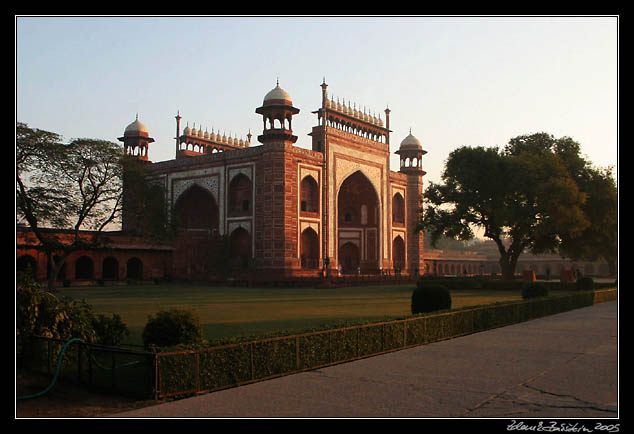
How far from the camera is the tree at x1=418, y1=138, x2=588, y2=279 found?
29328 mm

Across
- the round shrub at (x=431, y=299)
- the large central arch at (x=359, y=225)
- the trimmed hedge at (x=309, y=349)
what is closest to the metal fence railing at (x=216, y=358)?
the trimmed hedge at (x=309, y=349)

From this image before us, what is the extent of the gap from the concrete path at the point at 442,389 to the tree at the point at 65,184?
20327 mm

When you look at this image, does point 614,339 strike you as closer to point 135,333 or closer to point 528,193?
point 135,333

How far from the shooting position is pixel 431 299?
1338 cm

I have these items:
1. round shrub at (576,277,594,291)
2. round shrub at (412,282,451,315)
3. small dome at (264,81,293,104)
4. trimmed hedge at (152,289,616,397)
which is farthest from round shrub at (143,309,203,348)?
small dome at (264,81,293,104)

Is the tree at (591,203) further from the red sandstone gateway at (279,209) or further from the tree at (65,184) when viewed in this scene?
the tree at (65,184)

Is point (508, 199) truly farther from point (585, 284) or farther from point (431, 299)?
point (431, 299)

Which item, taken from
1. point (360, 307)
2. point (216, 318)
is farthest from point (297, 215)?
point (216, 318)

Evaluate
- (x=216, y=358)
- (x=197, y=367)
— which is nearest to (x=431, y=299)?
(x=216, y=358)

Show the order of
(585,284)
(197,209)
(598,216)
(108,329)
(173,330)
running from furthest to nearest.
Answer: (197,209) → (598,216) → (585,284) → (108,329) → (173,330)

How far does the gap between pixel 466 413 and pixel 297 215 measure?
1378 inches

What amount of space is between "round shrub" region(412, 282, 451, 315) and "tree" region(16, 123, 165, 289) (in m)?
17.2

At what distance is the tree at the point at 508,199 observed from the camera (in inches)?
1155

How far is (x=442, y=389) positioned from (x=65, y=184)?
2300 cm
